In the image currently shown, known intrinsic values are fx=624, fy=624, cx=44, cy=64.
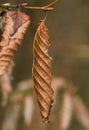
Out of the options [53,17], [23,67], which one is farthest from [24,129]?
[53,17]

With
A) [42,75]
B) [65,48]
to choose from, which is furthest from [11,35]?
[65,48]

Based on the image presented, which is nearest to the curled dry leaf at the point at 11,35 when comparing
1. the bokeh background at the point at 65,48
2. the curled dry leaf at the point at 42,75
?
the curled dry leaf at the point at 42,75

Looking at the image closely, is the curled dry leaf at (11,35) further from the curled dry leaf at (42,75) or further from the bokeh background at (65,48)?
the bokeh background at (65,48)

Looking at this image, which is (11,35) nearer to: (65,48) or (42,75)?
(42,75)

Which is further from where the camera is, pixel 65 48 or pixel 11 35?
pixel 65 48

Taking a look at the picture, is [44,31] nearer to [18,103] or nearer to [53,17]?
[18,103]

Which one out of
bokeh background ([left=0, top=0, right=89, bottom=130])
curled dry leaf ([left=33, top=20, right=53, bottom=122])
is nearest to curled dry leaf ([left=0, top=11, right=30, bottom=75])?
curled dry leaf ([left=33, top=20, right=53, bottom=122])
